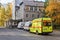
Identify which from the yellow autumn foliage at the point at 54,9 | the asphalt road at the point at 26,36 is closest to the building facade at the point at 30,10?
the yellow autumn foliage at the point at 54,9

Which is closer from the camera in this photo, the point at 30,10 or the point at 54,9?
the point at 54,9

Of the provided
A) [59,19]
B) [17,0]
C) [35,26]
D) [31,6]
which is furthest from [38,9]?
[35,26]

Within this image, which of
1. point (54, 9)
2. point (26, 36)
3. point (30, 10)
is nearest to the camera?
point (26, 36)

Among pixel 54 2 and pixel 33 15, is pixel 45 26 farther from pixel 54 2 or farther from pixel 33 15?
pixel 33 15

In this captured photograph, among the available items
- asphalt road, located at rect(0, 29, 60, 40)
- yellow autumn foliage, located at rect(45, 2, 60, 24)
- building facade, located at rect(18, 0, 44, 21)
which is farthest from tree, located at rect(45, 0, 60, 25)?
building facade, located at rect(18, 0, 44, 21)

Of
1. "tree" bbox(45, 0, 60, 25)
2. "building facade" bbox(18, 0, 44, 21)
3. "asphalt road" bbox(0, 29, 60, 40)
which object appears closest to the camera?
"asphalt road" bbox(0, 29, 60, 40)

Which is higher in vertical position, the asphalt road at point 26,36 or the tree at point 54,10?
the tree at point 54,10

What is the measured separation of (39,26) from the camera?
34719mm

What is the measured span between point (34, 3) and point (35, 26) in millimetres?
55152

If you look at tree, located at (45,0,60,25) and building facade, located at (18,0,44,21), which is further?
building facade, located at (18,0,44,21)

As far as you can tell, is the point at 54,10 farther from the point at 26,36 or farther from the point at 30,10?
the point at 30,10

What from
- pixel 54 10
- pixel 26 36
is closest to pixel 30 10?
pixel 54 10

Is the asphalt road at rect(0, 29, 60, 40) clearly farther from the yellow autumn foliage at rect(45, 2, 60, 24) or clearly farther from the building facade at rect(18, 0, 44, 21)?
the building facade at rect(18, 0, 44, 21)

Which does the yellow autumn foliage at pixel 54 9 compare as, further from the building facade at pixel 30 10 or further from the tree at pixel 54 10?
the building facade at pixel 30 10
